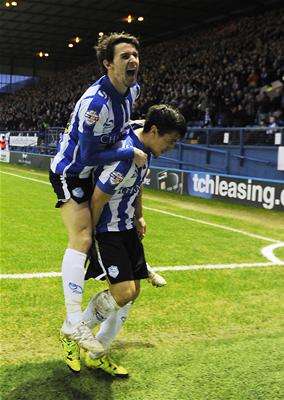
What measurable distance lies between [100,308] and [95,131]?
1.15m

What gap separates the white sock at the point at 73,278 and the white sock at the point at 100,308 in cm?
15

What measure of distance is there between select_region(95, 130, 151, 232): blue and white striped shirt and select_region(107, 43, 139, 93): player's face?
1.13 ft

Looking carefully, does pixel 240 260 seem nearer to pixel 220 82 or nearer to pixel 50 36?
pixel 220 82

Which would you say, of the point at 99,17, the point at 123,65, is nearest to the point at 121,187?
the point at 123,65

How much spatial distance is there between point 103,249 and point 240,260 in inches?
160

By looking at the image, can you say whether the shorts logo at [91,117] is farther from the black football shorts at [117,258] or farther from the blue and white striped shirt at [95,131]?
the black football shorts at [117,258]

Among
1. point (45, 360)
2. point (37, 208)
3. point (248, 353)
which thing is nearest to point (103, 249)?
point (45, 360)

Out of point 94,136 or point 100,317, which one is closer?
point 94,136

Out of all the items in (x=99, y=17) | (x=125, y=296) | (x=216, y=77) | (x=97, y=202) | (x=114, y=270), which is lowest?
(x=125, y=296)

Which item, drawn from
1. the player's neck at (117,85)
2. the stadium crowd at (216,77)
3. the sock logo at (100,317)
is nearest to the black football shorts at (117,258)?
the sock logo at (100,317)

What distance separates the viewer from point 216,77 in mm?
22578

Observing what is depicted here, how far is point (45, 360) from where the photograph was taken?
12.5 ft

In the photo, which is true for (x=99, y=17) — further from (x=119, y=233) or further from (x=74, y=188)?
(x=119, y=233)

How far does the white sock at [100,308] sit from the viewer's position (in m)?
3.65
